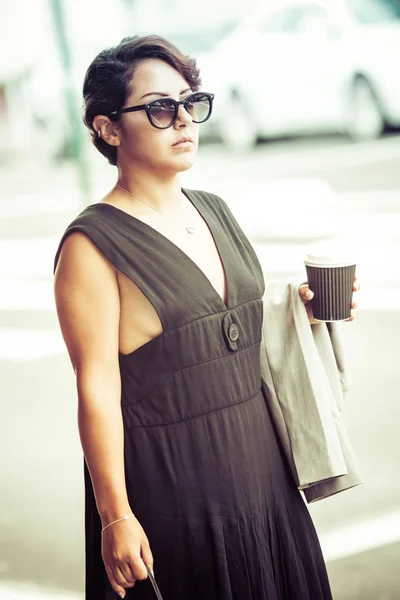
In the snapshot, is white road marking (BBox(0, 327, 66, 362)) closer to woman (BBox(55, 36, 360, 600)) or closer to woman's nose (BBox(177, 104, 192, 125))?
woman (BBox(55, 36, 360, 600))

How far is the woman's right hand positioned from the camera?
163cm

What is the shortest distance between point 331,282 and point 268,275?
3.76m

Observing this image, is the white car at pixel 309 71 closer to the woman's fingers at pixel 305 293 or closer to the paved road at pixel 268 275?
the paved road at pixel 268 275

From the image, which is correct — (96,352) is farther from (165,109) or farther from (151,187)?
(165,109)

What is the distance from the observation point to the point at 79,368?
1.63 metres

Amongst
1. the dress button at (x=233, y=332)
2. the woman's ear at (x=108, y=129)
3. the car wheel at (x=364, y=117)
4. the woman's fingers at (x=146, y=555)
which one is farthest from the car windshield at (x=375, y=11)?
the woman's fingers at (x=146, y=555)

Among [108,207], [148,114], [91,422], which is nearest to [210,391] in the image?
[91,422]

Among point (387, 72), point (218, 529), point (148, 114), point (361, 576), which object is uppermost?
point (387, 72)

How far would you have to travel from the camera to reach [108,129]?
1742 millimetres

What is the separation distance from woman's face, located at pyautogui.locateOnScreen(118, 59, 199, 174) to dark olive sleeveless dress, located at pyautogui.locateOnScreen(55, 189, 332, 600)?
14cm

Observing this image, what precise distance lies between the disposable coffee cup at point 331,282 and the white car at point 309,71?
6.85 meters

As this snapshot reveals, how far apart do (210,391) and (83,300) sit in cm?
34

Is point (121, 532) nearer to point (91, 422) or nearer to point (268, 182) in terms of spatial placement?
point (91, 422)

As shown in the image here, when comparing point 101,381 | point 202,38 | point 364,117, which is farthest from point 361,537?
point 202,38
